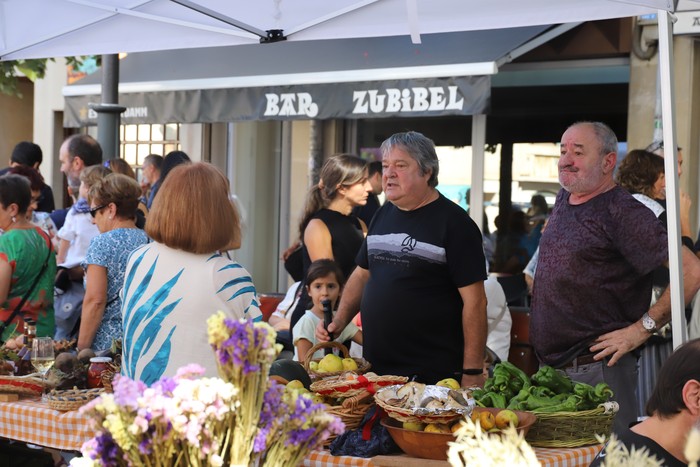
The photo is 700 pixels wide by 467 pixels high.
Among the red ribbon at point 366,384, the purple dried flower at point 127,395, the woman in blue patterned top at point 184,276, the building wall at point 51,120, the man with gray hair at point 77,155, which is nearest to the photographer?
the purple dried flower at point 127,395

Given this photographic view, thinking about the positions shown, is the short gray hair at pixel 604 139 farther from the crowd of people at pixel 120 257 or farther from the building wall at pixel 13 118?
the building wall at pixel 13 118

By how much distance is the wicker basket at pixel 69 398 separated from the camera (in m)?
4.27

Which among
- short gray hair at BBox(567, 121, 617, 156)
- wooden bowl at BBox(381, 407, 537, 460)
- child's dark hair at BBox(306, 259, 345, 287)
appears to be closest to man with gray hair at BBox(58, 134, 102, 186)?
child's dark hair at BBox(306, 259, 345, 287)

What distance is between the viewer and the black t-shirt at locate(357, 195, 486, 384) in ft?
14.5

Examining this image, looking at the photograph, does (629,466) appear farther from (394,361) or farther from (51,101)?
(51,101)

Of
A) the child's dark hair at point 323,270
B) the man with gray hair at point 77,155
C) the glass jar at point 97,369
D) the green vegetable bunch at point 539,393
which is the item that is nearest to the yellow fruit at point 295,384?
the green vegetable bunch at point 539,393

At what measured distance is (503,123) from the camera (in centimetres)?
1073

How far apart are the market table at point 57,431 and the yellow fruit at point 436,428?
0.93 feet

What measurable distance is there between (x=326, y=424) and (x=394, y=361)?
2.33m

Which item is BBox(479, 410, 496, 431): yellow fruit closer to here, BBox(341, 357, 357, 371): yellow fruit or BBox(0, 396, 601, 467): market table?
BBox(0, 396, 601, 467): market table

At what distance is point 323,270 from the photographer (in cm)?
570

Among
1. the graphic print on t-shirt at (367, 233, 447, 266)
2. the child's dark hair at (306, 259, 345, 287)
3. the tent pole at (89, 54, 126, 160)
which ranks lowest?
the child's dark hair at (306, 259, 345, 287)

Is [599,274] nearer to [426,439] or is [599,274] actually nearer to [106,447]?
[426,439]

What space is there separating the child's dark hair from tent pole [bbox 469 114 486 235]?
4.54 metres
